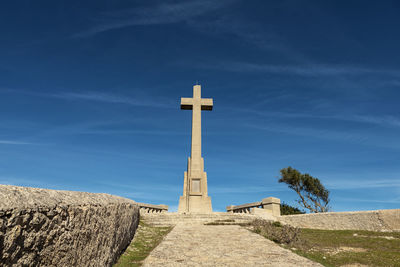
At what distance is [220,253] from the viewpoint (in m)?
6.78

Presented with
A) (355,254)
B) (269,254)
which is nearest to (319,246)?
(355,254)

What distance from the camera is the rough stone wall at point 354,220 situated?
17.0m

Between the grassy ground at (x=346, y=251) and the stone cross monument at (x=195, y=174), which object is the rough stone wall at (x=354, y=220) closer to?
the stone cross monument at (x=195, y=174)

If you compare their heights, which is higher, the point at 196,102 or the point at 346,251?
the point at 196,102

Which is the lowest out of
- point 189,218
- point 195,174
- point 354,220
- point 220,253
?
point 220,253

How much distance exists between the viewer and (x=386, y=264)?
7.28 meters

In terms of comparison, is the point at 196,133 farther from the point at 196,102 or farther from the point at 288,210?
the point at 288,210

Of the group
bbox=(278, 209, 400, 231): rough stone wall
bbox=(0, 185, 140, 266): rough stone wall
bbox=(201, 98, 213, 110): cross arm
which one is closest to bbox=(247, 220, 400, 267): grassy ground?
bbox=(0, 185, 140, 266): rough stone wall

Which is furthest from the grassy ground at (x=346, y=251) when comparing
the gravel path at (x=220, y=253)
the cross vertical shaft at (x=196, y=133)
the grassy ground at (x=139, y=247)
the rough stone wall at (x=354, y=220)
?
the cross vertical shaft at (x=196, y=133)

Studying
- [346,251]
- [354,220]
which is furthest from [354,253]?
[354,220]

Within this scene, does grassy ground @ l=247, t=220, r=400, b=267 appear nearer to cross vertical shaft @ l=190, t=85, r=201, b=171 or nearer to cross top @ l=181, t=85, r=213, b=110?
cross vertical shaft @ l=190, t=85, r=201, b=171

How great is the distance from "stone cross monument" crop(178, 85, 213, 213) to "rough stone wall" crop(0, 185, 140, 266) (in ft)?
53.3

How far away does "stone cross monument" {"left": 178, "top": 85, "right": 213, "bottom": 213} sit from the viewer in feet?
70.9

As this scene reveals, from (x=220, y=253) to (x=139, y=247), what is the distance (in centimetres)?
299
